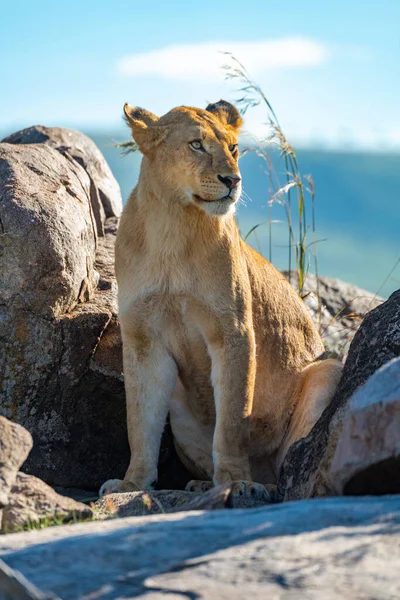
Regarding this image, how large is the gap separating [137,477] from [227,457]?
22.0 inches

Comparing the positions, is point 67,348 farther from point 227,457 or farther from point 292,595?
point 292,595

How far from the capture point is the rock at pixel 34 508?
3908 mm

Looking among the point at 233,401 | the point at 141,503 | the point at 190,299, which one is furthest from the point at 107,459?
the point at 190,299

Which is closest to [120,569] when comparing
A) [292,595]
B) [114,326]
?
[292,595]

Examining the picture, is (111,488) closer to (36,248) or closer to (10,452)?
(10,452)

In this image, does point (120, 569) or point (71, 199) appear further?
point (71, 199)

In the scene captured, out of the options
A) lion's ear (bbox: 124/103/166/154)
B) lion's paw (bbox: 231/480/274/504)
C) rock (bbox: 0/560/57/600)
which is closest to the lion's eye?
lion's ear (bbox: 124/103/166/154)

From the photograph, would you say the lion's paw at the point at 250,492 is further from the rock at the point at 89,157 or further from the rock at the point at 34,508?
the rock at the point at 89,157

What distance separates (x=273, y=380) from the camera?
5.98m

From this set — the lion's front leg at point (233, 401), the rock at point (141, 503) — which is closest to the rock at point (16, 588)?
the rock at point (141, 503)

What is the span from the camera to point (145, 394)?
562 centimetres

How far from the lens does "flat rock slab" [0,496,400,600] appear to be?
267 centimetres

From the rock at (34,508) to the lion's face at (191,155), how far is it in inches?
72.7

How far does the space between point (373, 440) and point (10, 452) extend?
154 cm
